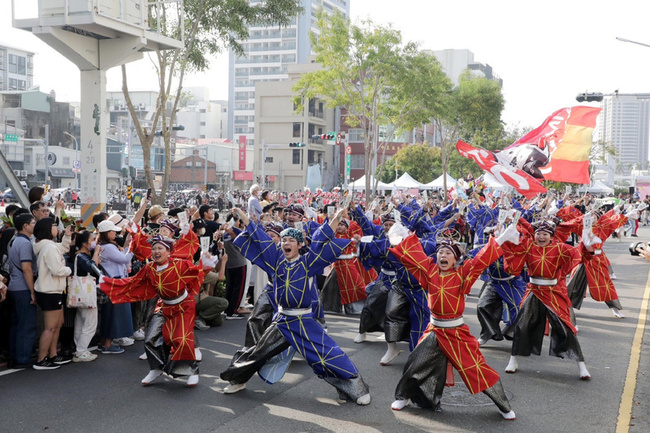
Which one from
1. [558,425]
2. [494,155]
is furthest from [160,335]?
[494,155]

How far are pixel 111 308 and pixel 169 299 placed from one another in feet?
5.90

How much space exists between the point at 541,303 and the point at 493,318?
1.17 m

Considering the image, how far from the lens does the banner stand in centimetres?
1429

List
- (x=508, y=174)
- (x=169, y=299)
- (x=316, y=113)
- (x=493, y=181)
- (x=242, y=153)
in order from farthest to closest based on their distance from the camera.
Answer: (x=242, y=153), (x=316, y=113), (x=493, y=181), (x=508, y=174), (x=169, y=299)

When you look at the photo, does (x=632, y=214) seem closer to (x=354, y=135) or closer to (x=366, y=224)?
(x=366, y=224)

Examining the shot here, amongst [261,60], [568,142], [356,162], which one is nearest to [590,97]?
[568,142]

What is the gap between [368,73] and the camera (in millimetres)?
25719

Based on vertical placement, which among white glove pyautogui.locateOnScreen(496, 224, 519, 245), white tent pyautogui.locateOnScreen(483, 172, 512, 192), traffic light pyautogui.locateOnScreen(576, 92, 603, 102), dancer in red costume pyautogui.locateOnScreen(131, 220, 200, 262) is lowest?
dancer in red costume pyautogui.locateOnScreen(131, 220, 200, 262)

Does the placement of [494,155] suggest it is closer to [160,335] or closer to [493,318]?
[493,318]

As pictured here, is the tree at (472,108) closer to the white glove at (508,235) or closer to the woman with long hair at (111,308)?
the woman with long hair at (111,308)

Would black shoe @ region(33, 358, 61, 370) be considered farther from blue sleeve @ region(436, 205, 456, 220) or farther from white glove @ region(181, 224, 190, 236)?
blue sleeve @ region(436, 205, 456, 220)

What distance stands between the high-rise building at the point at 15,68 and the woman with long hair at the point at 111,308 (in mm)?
61822

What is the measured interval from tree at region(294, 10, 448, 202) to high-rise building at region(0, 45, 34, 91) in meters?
47.5

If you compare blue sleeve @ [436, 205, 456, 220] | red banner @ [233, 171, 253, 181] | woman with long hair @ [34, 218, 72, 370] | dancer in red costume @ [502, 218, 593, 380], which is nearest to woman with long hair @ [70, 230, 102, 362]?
woman with long hair @ [34, 218, 72, 370]
